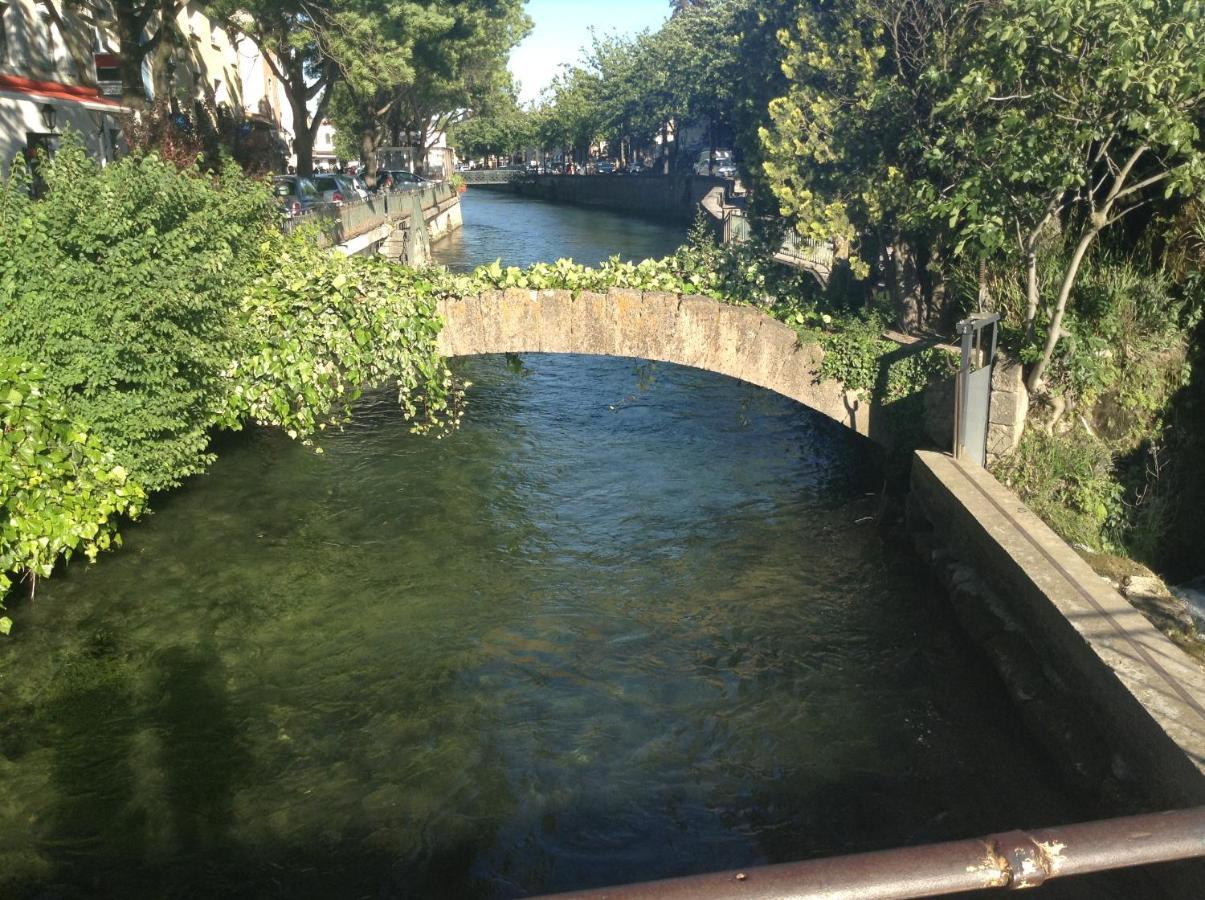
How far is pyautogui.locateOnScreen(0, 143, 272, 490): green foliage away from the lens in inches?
320

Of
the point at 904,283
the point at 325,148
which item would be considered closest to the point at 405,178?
the point at 904,283

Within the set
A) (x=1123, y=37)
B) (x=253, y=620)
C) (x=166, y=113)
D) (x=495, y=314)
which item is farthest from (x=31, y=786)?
(x=166, y=113)

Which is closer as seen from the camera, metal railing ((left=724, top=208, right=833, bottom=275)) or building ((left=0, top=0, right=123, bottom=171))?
metal railing ((left=724, top=208, right=833, bottom=275))

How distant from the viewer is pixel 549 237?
137ft

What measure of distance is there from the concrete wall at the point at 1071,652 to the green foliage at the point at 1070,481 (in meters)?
0.55

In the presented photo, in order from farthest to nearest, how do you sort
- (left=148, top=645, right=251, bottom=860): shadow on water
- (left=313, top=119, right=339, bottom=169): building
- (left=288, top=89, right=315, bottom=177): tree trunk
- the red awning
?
1. (left=313, top=119, right=339, bottom=169): building
2. (left=288, top=89, right=315, bottom=177): tree trunk
3. the red awning
4. (left=148, top=645, right=251, bottom=860): shadow on water

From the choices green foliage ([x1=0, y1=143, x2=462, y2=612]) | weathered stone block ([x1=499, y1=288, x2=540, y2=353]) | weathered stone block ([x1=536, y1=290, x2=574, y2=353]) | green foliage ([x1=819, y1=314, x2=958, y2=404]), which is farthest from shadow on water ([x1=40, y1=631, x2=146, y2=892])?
green foliage ([x1=819, y1=314, x2=958, y2=404])

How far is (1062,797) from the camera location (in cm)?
640

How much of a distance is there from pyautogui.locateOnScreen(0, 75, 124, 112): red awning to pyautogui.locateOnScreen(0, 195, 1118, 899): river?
14931mm

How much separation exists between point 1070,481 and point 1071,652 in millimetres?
3548

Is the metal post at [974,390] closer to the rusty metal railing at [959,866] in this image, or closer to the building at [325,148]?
the rusty metal railing at [959,866]

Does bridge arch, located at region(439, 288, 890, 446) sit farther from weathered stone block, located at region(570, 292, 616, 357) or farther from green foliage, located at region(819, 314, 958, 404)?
green foliage, located at region(819, 314, 958, 404)

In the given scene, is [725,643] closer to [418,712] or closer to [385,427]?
[418,712]

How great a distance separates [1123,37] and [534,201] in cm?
6535
